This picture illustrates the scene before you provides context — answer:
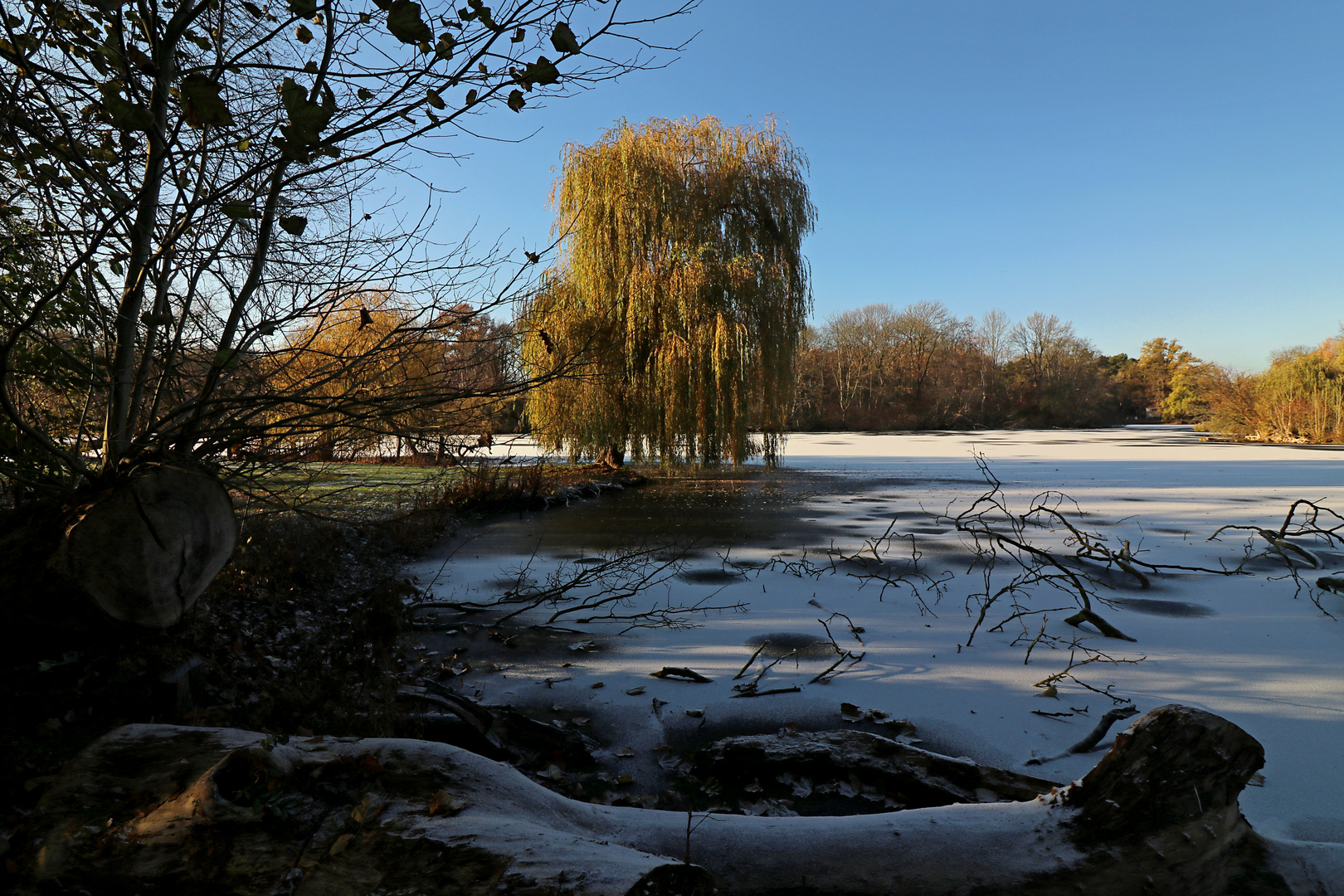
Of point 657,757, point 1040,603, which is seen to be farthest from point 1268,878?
point 1040,603

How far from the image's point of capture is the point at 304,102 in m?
1.79

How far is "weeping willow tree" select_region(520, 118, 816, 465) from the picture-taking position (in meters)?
14.1

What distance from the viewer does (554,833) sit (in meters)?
1.70

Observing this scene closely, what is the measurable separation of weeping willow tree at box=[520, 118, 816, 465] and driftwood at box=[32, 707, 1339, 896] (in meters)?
12.1

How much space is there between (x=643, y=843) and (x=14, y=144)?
9.92 feet

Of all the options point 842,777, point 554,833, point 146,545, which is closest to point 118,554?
point 146,545

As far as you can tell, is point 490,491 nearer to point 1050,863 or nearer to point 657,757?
point 657,757

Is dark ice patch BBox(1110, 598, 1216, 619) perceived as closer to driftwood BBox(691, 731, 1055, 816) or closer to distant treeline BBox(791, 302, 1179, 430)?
driftwood BBox(691, 731, 1055, 816)

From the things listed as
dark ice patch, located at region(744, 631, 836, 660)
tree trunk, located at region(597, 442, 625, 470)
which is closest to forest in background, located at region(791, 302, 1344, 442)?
tree trunk, located at region(597, 442, 625, 470)

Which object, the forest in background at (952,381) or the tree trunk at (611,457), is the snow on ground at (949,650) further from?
the forest in background at (952,381)

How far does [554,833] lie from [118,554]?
1.99m

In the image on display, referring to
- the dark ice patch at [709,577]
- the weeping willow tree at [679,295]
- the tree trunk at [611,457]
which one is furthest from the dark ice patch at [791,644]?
the tree trunk at [611,457]

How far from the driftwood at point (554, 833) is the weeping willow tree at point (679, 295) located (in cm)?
1207

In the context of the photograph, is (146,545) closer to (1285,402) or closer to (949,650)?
(949,650)
